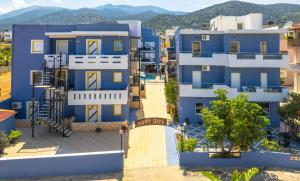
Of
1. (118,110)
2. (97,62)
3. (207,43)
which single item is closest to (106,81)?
(97,62)

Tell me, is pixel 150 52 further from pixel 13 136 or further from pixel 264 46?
pixel 13 136

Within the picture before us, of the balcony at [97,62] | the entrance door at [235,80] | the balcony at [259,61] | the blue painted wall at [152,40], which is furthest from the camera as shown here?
the blue painted wall at [152,40]

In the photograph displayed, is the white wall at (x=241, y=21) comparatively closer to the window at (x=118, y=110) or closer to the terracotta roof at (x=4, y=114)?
the window at (x=118, y=110)

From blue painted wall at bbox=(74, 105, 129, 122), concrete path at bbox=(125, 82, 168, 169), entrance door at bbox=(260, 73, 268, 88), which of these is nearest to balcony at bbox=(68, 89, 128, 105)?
blue painted wall at bbox=(74, 105, 129, 122)

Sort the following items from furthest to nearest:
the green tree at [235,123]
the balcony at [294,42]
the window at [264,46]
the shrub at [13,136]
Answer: the balcony at [294,42]
the window at [264,46]
the shrub at [13,136]
the green tree at [235,123]

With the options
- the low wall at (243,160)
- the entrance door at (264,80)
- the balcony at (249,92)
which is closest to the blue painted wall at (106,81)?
the balcony at (249,92)

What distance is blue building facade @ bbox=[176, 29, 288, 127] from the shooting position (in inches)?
1118

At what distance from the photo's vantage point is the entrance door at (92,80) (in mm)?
28648

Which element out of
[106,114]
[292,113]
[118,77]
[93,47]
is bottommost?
[106,114]

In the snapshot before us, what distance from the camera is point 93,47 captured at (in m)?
28.9

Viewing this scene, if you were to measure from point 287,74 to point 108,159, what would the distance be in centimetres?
3951

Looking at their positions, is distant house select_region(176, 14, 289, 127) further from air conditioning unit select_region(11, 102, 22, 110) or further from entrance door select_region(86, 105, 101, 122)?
air conditioning unit select_region(11, 102, 22, 110)

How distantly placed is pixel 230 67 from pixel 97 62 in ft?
40.4

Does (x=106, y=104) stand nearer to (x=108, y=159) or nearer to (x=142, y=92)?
(x=108, y=159)
